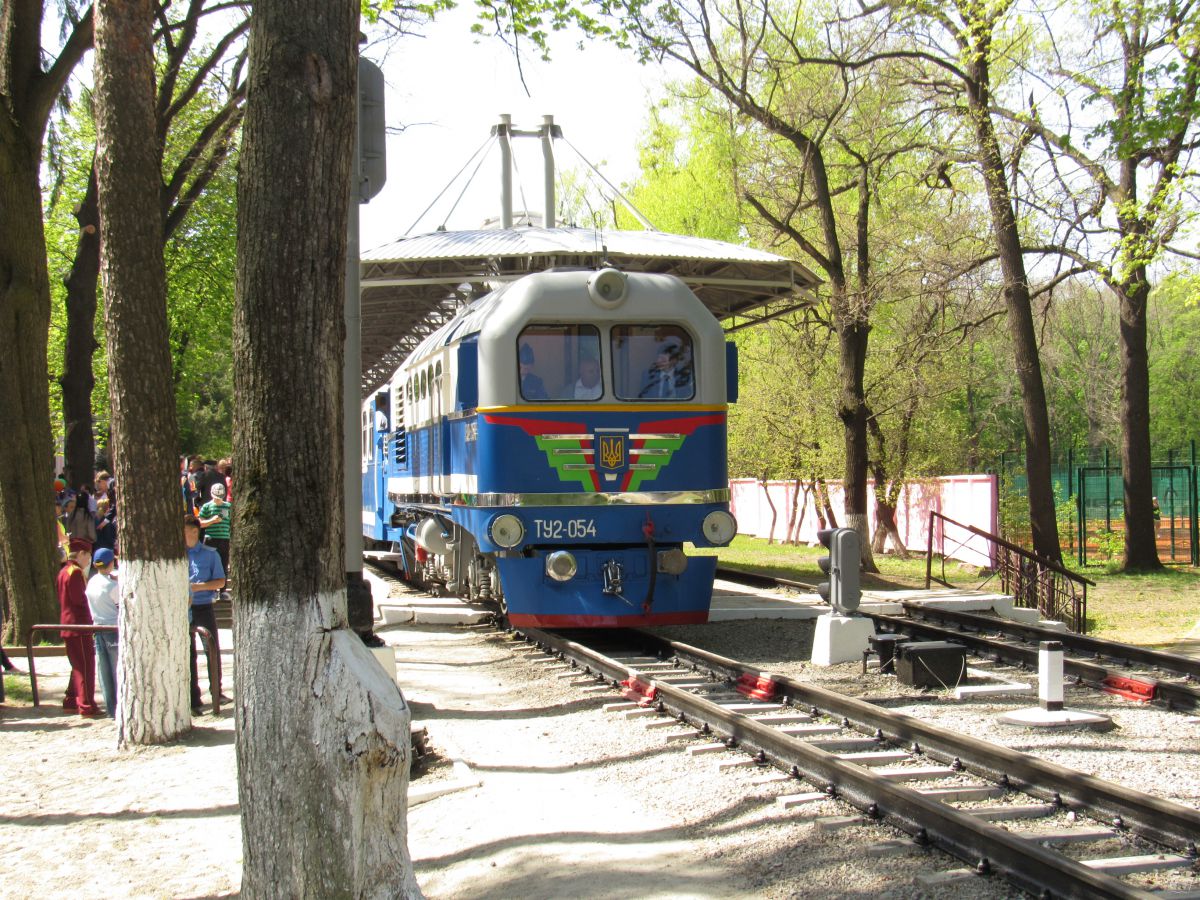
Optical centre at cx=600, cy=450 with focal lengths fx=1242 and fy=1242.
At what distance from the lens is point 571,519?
11.2 meters

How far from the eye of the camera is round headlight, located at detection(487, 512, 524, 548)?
1099 centimetres

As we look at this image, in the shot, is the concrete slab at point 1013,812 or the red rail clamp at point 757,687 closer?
the concrete slab at point 1013,812

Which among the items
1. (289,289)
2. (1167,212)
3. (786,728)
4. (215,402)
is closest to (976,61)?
(1167,212)

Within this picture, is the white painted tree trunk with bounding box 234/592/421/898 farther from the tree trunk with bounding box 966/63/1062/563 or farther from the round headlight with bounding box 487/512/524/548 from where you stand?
the tree trunk with bounding box 966/63/1062/563

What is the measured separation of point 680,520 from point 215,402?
155 ft

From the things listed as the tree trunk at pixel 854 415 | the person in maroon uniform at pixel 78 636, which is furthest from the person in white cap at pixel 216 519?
the tree trunk at pixel 854 415

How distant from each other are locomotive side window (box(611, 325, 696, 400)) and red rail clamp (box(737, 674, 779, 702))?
304cm

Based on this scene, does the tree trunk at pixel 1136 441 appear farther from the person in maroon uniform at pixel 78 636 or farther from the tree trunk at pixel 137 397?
the tree trunk at pixel 137 397

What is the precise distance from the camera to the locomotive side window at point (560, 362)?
37.4 ft

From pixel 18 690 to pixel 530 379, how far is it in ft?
17.3

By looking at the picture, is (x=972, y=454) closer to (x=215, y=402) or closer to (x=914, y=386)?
(x=914, y=386)

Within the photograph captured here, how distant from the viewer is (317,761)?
177 inches

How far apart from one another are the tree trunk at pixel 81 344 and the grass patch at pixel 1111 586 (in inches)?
400

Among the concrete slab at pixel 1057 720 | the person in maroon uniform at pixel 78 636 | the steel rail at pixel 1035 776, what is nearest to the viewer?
the steel rail at pixel 1035 776
